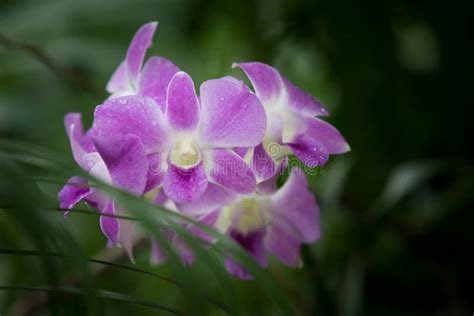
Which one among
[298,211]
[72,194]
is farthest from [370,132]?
[72,194]

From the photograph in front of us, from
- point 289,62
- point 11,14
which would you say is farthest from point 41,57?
point 11,14

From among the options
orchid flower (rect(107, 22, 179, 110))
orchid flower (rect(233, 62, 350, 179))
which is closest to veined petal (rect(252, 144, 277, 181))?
orchid flower (rect(233, 62, 350, 179))

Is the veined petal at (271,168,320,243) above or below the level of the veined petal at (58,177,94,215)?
below

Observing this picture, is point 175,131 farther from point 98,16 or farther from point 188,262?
point 98,16

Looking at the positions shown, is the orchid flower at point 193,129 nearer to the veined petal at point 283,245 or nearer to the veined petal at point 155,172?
the veined petal at point 155,172

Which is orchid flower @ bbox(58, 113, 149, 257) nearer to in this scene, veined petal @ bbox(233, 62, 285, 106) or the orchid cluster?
the orchid cluster

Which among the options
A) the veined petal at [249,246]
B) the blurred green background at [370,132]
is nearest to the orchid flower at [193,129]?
the veined petal at [249,246]
